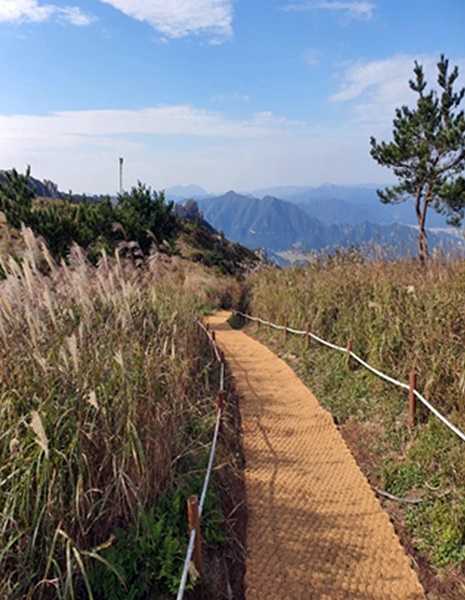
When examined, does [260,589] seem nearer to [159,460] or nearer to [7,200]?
[159,460]

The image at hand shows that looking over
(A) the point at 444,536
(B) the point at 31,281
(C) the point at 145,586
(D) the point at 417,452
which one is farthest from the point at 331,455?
(B) the point at 31,281

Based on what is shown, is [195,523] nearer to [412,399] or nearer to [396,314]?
[412,399]

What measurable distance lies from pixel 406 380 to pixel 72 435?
3131 millimetres

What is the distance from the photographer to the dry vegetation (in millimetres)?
2781

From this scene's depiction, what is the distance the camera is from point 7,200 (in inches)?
491

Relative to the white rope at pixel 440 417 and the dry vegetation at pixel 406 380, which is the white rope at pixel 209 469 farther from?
the white rope at pixel 440 417

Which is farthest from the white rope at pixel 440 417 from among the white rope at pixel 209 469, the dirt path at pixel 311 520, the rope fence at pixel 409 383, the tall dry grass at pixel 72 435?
the tall dry grass at pixel 72 435

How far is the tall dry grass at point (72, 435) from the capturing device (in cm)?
192

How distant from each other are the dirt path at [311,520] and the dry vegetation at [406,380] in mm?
176

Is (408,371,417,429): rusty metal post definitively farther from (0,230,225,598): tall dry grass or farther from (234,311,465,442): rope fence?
(0,230,225,598): tall dry grass

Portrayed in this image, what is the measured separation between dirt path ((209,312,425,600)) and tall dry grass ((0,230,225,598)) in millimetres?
710

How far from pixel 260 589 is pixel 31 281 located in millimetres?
2260

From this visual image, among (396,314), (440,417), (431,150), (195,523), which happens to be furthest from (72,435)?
(431,150)

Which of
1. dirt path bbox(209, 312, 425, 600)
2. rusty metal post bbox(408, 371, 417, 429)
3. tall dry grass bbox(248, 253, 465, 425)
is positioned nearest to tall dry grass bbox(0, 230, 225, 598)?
dirt path bbox(209, 312, 425, 600)
